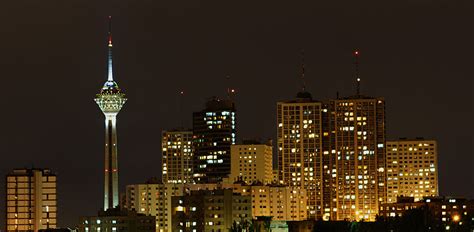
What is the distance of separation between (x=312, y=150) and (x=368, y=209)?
10.7 meters

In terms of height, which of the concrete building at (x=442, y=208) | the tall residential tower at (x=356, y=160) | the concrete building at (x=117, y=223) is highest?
the tall residential tower at (x=356, y=160)

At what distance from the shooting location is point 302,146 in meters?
171

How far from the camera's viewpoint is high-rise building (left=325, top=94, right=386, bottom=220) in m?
164

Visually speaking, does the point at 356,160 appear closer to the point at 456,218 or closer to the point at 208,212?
the point at 456,218

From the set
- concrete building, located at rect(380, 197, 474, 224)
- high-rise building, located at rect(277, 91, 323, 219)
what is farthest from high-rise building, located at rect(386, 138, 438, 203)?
concrete building, located at rect(380, 197, 474, 224)

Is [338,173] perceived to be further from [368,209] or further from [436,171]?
[436,171]

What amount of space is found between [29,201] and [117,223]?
189ft

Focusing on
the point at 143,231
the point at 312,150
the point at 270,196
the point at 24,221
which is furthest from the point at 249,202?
the point at 24,221

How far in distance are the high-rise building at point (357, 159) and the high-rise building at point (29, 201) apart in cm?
4376

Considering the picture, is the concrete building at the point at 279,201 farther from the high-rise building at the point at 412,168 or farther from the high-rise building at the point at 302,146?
the high-rise building at the point at 412,168

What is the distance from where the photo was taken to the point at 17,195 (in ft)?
622

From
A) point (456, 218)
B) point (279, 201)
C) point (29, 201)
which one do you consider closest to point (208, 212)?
point (456, 218)

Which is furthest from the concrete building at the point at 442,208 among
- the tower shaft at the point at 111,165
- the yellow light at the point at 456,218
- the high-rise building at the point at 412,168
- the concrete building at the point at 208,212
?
the tower shaft at the point at 111,165

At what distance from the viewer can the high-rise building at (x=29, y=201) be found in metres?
190
